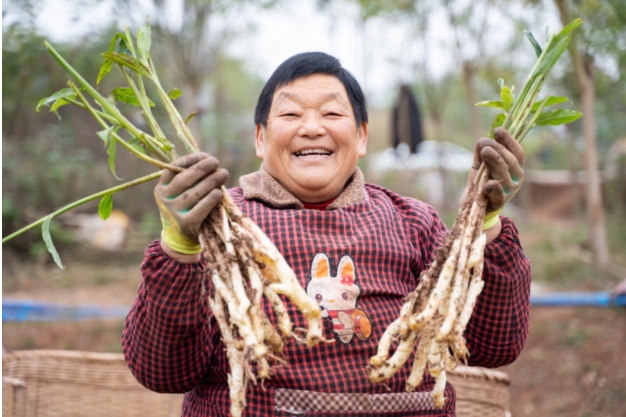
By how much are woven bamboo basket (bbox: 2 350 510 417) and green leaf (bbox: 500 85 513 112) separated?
52.4 inches

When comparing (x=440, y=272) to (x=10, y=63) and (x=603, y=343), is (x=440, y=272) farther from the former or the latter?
(x=10, y=63)

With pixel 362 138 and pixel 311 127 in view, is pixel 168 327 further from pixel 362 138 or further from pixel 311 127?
pixel 362 138

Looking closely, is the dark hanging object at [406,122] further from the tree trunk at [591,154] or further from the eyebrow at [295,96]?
the eyebrow at [295,96]

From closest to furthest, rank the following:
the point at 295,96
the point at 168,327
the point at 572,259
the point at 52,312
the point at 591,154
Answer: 1. the point at 168,327
2. the point at 295,96
3. the point at 52,312
4. the point at 591,154
5. the point at 572,259

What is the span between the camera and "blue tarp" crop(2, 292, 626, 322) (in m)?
4.34

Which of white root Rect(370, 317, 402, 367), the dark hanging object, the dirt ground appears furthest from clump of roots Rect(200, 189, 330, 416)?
the dark hanging object

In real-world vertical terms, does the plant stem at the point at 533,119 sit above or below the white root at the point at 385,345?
above

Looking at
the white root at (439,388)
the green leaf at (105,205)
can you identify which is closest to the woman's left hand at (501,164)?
the white root at (439,388)

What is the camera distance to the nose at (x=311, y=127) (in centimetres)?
161

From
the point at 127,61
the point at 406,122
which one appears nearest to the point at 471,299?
the point at 127,61

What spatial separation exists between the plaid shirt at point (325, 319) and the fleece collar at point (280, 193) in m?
0.03

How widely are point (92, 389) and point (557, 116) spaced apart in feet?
7.85

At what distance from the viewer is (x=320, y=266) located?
5.16 ft

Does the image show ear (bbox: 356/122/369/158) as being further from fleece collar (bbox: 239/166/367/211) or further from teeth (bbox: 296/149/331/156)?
teeth (bbox: 296/149/331/156)
